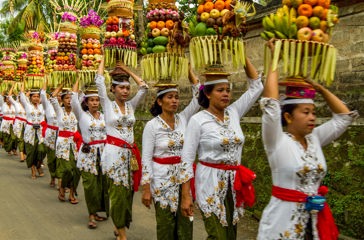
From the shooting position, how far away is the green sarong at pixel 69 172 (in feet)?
24.0

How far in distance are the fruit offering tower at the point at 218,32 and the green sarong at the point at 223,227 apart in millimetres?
1168

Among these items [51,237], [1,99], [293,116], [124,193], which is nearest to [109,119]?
[124,193]

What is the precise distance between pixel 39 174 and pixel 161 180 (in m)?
6.63

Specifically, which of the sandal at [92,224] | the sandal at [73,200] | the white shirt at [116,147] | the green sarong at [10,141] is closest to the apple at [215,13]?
the white shirt at [116,147]

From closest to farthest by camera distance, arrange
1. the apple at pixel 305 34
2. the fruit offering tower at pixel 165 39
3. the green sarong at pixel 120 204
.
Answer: the apple at pixel 305 34, the fruit offering tower at pixel 165 39, the green sarong at pixel 120 204

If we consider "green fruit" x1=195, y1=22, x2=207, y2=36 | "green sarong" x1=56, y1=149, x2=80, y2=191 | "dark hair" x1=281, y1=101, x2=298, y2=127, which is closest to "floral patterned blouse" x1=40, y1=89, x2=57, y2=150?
"green sarong" x1=56, y1=149, x2=80, y2=191

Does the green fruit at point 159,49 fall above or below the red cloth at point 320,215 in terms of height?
above

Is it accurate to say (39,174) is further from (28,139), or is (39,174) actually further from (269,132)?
(269,132)

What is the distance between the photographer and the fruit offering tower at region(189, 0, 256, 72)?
3404 millimetres

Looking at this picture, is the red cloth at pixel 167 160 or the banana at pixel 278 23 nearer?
the banana at pixel 278 23

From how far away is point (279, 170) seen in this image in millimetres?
2824

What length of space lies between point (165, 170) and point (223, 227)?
39.9 inches

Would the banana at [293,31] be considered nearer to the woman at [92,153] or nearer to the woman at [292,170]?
the woman at [292,170]

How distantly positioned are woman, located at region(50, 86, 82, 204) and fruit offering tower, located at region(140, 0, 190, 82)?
3.61 meters
